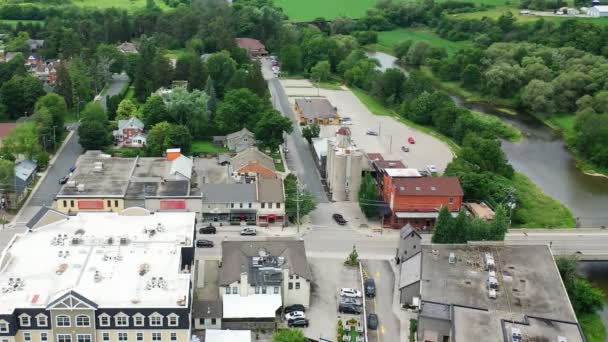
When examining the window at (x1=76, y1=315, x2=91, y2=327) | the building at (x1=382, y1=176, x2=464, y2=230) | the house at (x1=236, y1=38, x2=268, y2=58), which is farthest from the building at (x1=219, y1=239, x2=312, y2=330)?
the house at (x1=236, y1=38, x2=268, y2=58)

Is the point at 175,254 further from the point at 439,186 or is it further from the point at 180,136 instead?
the point at 180,136

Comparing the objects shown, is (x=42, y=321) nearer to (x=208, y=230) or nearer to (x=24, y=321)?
(x=24, y=321)

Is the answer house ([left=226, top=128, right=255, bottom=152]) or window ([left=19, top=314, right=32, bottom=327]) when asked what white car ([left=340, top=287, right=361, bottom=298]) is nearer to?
window ([left=19, top=314, right=32, bottom=327])

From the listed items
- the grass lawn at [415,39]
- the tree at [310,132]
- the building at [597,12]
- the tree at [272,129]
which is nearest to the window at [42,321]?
the tree at [272,129]

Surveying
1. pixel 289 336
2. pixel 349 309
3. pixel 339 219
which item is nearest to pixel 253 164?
pixel 339 219

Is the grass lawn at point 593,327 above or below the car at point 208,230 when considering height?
below

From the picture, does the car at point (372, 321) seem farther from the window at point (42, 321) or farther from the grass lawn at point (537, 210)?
the grass lawn at point (537, 210)

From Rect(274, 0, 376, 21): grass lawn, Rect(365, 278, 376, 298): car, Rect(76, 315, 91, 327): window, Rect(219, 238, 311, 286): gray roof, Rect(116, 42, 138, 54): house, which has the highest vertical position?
Rect(76, 315, 91, 327): window
